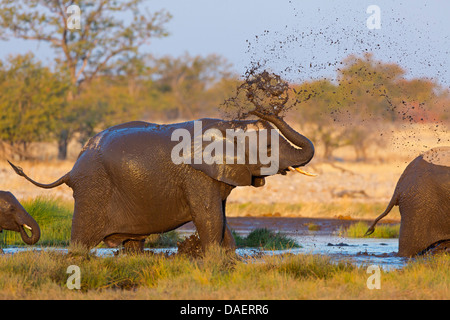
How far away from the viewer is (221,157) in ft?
34.3

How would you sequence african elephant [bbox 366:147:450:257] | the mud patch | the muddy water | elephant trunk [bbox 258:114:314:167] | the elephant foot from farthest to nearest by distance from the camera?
the muddy water → the elephant foot → african elephant [bbox 366:147:450:257] → the mud patch → elephant trunk [bbox 258:114:314:167]

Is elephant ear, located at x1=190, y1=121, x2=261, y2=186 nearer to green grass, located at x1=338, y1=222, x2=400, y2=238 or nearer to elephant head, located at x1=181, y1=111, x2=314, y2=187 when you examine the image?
elephant head, located at x1=181, y1=111, x2=314, y2=187

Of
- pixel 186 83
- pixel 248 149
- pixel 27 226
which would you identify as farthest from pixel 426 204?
pixel 186 83

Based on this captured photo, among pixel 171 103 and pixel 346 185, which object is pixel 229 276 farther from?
pixel 171 103

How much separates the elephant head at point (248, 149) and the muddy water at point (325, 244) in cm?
105

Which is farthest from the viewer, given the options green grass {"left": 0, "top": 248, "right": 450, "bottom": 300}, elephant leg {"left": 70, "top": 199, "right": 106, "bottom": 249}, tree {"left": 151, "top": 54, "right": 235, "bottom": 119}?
tree {"left": 151, "top": 54, "right": 235, "bottom": 119}

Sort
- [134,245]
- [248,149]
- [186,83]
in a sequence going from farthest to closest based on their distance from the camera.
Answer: [186,83], [134,245], [248,149]

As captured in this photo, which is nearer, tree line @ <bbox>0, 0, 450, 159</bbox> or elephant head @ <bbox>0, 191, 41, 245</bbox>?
elephant head @ <bbox>0, 191, 41, 245</bbox>

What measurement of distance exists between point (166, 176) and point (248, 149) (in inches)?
41.4

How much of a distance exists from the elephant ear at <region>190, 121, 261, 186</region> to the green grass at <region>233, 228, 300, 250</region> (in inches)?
113

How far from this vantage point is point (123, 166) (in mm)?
10688

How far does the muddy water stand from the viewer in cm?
1155

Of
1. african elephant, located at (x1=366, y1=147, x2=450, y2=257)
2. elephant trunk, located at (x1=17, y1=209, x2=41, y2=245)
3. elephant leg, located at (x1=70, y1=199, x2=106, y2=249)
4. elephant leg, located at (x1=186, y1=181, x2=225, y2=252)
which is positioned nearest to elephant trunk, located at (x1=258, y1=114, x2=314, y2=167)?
elephant leg, located at (x1=186, y1=181, x2=225, y2=252)

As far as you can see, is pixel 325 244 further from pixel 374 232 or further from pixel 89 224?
pixel 89 224
